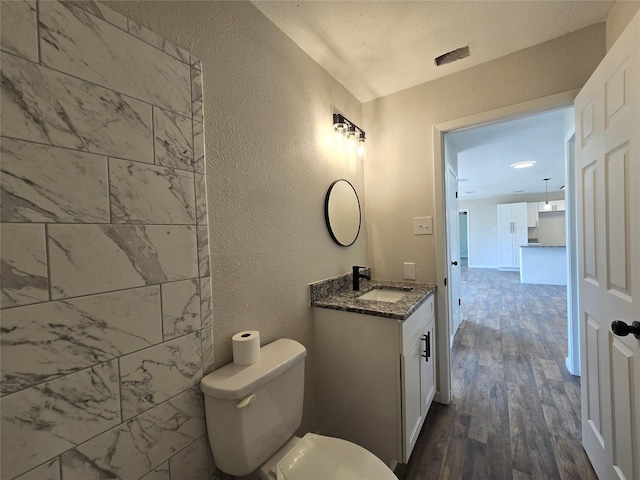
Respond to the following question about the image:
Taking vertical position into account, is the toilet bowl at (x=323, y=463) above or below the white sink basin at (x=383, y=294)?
below

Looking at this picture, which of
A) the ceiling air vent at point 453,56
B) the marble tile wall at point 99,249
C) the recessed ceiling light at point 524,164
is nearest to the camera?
the marble tile wall at point 99,249

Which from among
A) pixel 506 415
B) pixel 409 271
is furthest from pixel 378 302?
pixel 506 415

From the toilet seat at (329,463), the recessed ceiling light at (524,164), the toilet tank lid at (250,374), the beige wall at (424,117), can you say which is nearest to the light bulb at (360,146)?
the beige wall at (424,117)

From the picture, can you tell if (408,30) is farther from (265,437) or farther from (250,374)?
(265,437)

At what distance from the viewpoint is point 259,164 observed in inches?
47.7

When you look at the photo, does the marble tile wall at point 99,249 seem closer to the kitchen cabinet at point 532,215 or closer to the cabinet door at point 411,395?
the cabinet door at point 411,395

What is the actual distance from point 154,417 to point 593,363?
1.98m

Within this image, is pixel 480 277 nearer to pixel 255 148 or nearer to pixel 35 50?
pixel 255 148

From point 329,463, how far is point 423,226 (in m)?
1.55

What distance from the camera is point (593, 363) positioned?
1281 mm

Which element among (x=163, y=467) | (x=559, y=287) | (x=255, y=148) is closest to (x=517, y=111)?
(x=255, y=148)

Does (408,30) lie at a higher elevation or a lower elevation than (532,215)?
higher

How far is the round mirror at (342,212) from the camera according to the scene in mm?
1689

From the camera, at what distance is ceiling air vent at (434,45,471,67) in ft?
4.79
